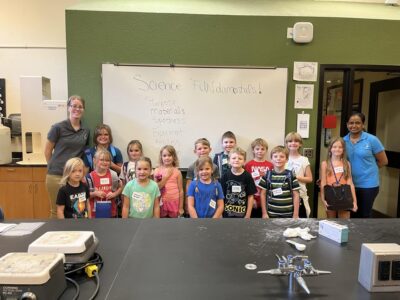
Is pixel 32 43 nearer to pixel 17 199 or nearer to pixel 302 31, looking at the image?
pixel 17 199

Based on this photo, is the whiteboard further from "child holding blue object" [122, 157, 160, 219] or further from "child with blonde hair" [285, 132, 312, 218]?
"child holding blue object" [122, 157, 160, 219]

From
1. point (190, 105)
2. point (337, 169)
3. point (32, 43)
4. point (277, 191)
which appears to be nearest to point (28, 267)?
point (277, 191)

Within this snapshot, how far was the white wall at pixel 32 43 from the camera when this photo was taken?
148 inches

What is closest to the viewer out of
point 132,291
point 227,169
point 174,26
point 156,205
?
point 132,291

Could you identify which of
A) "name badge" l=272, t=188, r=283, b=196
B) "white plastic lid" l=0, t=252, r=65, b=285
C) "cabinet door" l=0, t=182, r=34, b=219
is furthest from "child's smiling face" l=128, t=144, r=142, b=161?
"white plastic lid" l=0, t=252, r=65, b=285

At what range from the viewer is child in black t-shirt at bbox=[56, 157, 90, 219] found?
2268 millimetres

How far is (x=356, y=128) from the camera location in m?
2.92

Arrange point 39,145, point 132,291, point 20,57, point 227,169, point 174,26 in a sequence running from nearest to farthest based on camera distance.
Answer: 1. point 132,291
2. point 227,169
3. point 174,26
4. point 39,145
5. point 20,57

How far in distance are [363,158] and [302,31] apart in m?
1.45

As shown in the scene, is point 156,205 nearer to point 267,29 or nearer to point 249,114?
point 249,114

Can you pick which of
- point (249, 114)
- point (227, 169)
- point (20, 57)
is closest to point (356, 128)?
point (249, 114)

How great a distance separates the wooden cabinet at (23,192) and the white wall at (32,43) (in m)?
1.06

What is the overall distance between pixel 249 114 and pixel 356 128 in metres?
1.06

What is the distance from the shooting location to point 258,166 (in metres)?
2.95
